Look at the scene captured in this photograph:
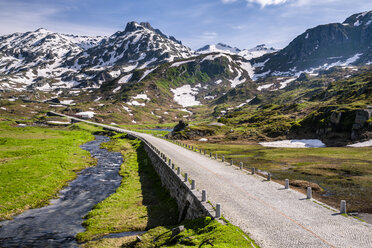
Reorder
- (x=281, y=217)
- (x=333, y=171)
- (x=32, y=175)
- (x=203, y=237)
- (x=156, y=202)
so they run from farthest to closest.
A: (x=333, y=171)
(x=32, y=175)
(x=156, y=202)
(x=281, y=217)
(x=203, y=237)

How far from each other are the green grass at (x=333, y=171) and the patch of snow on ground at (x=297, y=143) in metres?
16.6

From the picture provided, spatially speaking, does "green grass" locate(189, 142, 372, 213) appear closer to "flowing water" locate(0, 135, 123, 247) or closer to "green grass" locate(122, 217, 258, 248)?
"green grass" locate(122, 217, 258, 248)

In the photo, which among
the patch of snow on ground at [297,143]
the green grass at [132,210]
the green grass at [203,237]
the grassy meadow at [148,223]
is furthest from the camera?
the patch of snow on ground at [297,143]

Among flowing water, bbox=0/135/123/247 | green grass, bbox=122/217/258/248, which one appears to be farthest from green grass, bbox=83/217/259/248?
flowing water, bbox=0/135/123/247

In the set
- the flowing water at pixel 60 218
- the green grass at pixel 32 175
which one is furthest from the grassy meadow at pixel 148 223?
the green grass at pixel 32 175

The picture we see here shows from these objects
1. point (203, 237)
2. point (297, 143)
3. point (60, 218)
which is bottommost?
point (60, 218)

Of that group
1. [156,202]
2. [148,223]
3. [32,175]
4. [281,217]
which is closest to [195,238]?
[281,217]

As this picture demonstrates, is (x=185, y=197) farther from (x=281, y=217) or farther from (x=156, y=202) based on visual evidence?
(x=281, y=217)

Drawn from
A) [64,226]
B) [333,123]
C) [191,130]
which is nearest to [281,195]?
[64,226]

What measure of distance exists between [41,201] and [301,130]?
284 feet

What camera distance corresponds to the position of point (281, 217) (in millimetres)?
20781

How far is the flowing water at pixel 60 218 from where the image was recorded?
2416cm

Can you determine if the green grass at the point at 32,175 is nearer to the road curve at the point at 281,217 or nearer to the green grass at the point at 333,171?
Answer: the road curve at the point at 281,217

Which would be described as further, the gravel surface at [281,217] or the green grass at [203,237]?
the gravel surface at [281,217]
